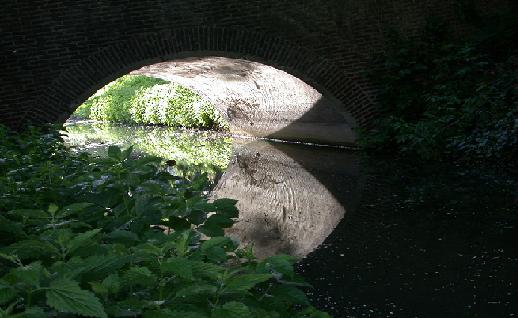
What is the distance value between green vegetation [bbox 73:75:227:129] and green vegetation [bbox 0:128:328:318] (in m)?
15.6

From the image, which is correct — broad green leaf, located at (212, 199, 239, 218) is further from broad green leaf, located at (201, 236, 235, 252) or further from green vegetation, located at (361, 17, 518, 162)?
green vegetation, located at (361, 17, 518, 162)

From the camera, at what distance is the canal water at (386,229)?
4.52 m

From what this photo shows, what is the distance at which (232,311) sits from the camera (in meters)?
1.83

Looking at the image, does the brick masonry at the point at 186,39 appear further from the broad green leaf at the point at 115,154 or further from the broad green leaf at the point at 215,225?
the broad green leaf at the point at 215,225

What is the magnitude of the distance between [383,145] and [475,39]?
212 cm

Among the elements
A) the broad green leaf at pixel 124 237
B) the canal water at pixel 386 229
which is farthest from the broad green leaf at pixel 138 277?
the canal water at pixel 386 229

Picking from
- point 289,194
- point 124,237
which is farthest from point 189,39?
point 124,237

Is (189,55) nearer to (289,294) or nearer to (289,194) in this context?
(289,194)

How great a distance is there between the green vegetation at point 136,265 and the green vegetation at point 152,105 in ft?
51.2


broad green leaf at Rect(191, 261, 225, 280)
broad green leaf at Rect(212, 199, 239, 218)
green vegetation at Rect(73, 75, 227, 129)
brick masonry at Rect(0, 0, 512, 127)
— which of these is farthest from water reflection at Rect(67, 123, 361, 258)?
broad green leaf at Rect(191, 261, 225, 280)

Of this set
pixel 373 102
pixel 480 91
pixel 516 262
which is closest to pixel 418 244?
pixel 516 262

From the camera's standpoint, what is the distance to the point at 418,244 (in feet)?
19.0

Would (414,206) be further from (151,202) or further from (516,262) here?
(151,202)

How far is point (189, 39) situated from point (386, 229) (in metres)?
5.38
